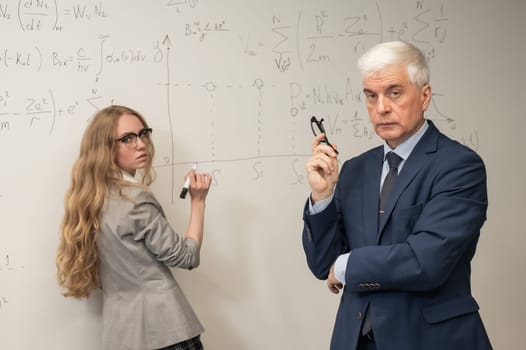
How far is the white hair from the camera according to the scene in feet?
4.77

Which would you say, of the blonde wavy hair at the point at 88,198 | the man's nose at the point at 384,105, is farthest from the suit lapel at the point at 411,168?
the blonde wavy hair at the point at 88,198

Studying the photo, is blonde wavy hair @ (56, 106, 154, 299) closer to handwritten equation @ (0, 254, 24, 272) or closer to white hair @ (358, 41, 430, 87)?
handwritten equation @ (0, 254, 24, 272)

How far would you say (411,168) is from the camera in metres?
1.46

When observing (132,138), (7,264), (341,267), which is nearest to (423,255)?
(341,267)

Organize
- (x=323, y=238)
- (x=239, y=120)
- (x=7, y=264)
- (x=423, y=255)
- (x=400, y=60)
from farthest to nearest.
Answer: (x=239, y=120) → (x=7, y=264) → (x=323, y=238) → (x=400, y=60) → (x=423, y=255)

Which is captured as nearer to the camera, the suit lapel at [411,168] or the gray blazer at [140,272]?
the suit lapel at [411,168]

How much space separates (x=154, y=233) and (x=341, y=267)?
2.29ft

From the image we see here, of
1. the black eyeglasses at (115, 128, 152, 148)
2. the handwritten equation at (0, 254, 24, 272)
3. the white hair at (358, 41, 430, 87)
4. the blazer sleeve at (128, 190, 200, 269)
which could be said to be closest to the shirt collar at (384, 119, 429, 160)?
the white hair at (358, 41, 430, 87)

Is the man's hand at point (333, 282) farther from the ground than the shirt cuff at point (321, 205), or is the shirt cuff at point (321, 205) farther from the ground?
the shirt cuff at point (321, 205)

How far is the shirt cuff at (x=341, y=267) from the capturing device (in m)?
1.46

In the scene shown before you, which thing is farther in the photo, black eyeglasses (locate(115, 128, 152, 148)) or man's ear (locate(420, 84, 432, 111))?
black eyeglasses (locate(115, 128, 152, 148))

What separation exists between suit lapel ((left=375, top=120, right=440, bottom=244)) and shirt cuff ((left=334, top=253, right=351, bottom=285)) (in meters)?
0.09

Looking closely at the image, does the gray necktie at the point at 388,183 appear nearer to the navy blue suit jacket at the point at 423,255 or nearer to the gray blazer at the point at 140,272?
the navy blue suit jacket at the point at 423,255

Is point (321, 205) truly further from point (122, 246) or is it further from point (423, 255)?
point (122, 246)
